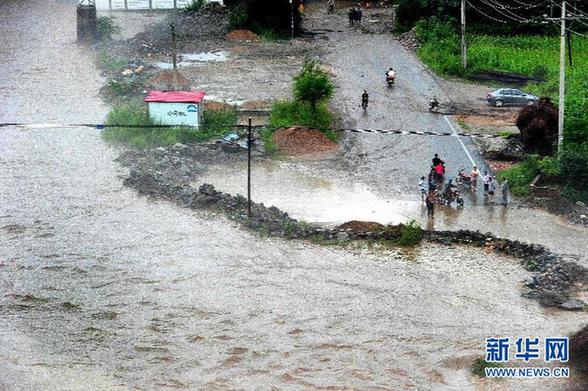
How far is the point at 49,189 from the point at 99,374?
1116 cm

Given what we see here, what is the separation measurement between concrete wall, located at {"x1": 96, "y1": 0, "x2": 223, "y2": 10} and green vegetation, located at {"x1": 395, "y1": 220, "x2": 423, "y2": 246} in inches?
1342

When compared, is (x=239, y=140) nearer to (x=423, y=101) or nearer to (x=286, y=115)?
(x=286, y=115)

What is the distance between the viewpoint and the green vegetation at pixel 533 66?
28.5m

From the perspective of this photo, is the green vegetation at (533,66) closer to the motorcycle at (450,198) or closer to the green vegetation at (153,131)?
the motorcycle at (450,198)

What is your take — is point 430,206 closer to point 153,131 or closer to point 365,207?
point 365,207

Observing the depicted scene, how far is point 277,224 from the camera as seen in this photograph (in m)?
26.5

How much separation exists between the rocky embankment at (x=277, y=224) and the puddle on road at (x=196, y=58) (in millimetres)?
12601

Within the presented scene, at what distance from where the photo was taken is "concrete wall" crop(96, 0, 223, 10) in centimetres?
5716

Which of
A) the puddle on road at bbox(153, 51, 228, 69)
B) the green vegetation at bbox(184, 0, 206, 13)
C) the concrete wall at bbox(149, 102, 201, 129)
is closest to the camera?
the concrete wall at bbox(149, 102, 201, 129)

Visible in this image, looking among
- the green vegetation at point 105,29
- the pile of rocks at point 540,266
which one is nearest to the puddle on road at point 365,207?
the pile of rocks at point 540,266

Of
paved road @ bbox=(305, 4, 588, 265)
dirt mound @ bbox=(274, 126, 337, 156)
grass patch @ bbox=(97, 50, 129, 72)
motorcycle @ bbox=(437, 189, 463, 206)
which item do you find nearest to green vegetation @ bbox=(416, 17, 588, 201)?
paved road @ bbox=(305, 4, 588, 265)

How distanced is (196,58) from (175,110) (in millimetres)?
13224

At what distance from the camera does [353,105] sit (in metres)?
38.5

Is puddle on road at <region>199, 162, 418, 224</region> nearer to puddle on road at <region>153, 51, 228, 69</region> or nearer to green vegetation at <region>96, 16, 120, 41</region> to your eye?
puddle on road at <region>153, 51, 228, 69</region>
